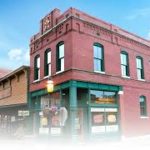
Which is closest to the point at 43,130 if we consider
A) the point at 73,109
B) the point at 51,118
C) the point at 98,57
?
the point at 51,118

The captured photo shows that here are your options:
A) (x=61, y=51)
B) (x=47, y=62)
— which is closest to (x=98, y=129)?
(x=61, y=51)

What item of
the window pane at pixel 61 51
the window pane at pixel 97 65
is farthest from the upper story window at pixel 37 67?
the window pane at pixel 97 65

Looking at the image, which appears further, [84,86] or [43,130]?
[43,130]

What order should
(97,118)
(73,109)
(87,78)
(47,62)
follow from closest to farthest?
(73,109) < (87,78) < (97,118) < (47,62)

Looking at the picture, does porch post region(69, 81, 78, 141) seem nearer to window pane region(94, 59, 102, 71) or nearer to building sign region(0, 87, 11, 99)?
window pane region(94, 59, 102, 71)

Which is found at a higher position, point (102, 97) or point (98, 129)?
point (102, 97)

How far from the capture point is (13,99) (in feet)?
86.4

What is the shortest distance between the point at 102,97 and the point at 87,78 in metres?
2.13

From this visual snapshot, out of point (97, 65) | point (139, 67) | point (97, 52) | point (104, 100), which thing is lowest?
point (104, 100)

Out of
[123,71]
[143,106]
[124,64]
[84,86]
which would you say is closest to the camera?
[84,86]

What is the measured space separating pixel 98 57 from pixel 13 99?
36.4 feet

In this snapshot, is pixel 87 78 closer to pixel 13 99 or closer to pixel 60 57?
pixel 60 57

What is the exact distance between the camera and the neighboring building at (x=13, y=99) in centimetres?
2409

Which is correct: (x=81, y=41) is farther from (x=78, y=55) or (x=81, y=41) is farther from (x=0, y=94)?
(x=0, y=94)
